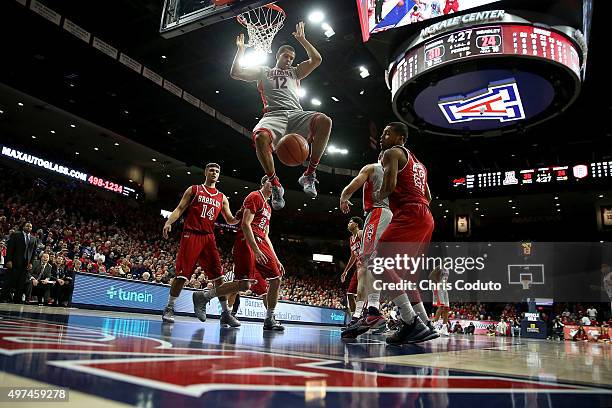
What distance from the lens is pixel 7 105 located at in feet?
49.0

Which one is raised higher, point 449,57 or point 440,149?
point 440,149

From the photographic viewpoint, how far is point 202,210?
16.9 feet

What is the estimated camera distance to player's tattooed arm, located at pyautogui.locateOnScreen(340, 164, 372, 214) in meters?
3.95

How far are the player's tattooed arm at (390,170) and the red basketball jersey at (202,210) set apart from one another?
8.07 ft

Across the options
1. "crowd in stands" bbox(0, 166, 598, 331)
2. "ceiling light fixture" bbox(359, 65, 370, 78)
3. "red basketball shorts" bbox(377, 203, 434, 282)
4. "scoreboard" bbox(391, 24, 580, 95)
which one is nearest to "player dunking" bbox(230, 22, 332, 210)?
"red basketball shorts" bbox(377, 203, 434, 282)

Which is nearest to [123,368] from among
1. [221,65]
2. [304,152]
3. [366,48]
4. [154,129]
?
[304,152]

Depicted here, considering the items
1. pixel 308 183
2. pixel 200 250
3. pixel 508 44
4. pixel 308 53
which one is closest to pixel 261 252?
pixel 200 250

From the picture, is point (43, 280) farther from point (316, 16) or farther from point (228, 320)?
point (316, 16)

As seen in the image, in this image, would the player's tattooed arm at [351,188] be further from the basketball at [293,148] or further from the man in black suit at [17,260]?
the man in black suit at [17,260]

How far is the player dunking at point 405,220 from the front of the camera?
343 cm

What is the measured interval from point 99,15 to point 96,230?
24.1 feet

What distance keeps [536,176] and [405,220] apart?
14613 millimetres

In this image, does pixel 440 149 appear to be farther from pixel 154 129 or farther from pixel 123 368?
pixel 123 368

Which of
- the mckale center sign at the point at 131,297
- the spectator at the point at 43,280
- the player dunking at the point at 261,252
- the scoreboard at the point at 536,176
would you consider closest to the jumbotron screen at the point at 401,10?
the player dunking at the point at 261,252
